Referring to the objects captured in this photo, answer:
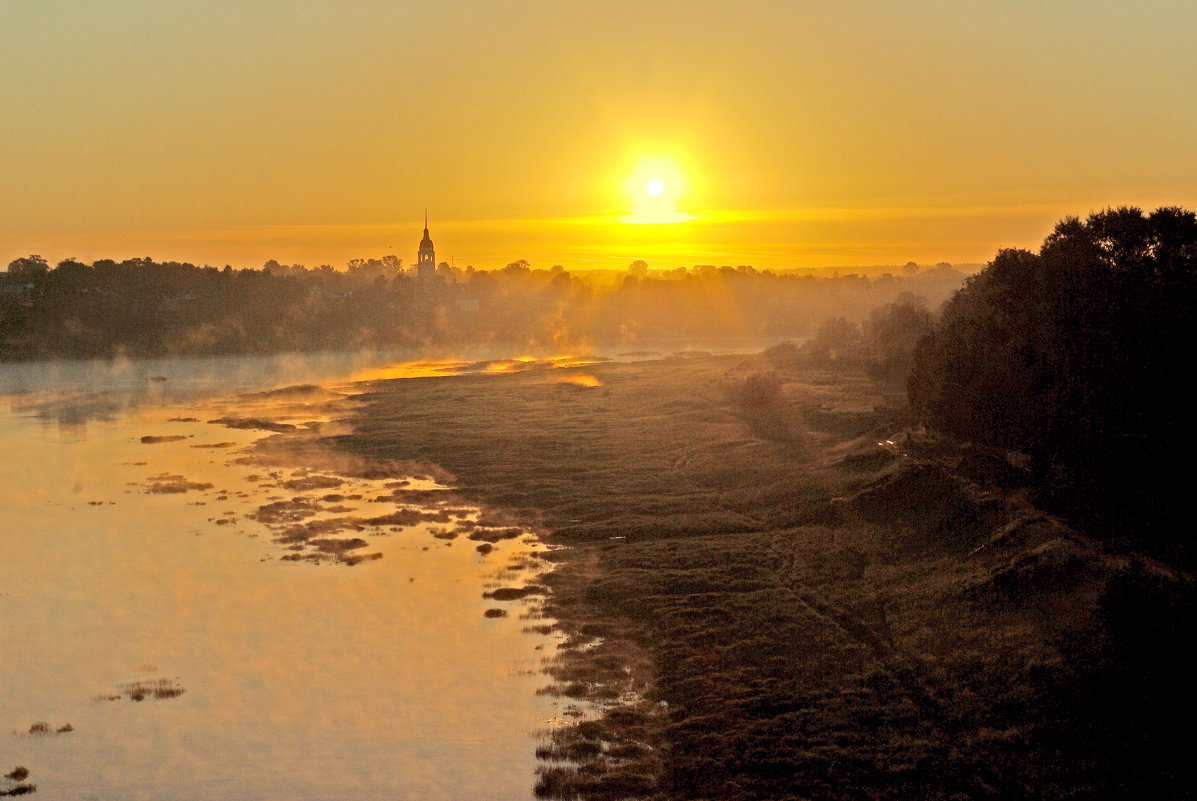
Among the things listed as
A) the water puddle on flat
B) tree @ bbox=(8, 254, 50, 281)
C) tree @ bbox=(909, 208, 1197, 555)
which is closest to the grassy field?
tree @ bbox=(909, 208, 1197, 555)

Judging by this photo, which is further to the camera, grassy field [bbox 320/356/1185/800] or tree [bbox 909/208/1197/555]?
tree [bbox 909/208/1197/555]

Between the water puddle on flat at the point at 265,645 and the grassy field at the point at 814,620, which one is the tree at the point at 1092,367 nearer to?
the grassy field at the point at 814,620

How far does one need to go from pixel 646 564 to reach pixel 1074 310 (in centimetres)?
1880

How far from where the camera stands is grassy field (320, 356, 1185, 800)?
70.9ft

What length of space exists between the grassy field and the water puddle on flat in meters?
2.41

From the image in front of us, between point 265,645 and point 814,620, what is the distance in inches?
638

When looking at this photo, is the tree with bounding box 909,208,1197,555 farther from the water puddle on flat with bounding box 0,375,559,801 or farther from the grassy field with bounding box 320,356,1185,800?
the water puddle on flat with bounding box 0,375,559,801

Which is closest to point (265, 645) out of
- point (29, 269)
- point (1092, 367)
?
point (1092, 367)

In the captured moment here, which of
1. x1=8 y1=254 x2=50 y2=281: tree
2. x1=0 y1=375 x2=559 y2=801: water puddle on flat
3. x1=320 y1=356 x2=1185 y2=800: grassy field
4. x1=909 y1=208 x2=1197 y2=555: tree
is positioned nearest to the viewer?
x1=320 y1=356 x2=1185 y2=800: grassy field

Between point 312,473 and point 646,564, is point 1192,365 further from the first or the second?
point 312,473

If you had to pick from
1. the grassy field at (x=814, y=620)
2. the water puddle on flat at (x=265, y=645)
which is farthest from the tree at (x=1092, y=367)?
the water puddle on flat at (x=265, y=645)

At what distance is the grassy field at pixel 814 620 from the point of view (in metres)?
21.6

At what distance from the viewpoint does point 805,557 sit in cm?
3788

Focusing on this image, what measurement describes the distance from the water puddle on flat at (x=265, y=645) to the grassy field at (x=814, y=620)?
241 centimetres
